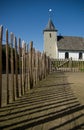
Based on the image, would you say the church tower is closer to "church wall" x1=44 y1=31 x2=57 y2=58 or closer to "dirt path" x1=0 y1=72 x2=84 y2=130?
"church wall" x1=44 y1=31 x2=57 y2=58

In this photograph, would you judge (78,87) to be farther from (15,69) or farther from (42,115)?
(42,115)

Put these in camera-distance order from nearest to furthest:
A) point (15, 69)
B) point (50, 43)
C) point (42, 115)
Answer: point (42, 115), point (15, 69), point (50, 43)

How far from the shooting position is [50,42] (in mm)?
60688

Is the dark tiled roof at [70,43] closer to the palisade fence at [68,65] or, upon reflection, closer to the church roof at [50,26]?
the church roof at [50,26]

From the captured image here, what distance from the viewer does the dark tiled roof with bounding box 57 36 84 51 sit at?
59.4m

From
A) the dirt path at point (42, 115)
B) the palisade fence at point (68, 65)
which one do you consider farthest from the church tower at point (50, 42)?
the dirt path at point (42, 115)

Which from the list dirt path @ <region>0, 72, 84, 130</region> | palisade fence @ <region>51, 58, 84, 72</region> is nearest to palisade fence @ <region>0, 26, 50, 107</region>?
dirt path @ <region>0, 72, 84, 130</region>

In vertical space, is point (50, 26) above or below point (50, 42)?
above

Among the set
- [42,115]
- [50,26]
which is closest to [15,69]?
[42,115]

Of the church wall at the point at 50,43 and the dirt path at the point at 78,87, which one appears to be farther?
the church wall at the point at 50,43

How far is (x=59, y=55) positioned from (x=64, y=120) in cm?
5361

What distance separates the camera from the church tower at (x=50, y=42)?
6003 centimetres

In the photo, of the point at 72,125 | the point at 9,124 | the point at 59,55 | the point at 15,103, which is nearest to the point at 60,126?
the point at 72,125

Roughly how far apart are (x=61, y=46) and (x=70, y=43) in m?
3.54
